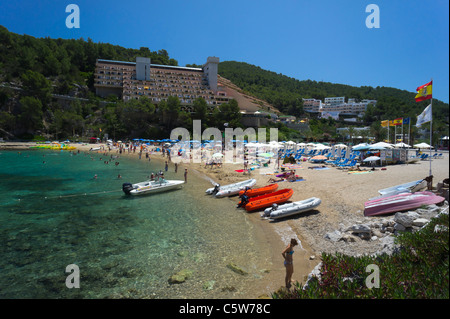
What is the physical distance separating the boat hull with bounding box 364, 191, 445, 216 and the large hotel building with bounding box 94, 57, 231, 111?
68348 mm

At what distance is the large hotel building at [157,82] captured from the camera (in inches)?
3179

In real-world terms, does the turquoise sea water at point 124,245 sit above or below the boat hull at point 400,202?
below

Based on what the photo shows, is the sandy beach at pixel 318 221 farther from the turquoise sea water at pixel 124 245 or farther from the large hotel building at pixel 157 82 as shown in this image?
the large hotel building at pixel 157 82

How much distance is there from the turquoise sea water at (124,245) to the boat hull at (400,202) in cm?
513

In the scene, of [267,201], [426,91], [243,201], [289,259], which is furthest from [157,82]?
[289,259]

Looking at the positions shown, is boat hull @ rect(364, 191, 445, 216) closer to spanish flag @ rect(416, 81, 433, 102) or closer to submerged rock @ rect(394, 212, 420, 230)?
submerged rock @ rect(394, 212, 420, 230)

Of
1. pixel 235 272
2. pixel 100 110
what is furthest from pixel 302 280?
pixel 100 110

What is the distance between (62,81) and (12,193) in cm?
6977

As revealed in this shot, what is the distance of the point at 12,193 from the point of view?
59.4ft

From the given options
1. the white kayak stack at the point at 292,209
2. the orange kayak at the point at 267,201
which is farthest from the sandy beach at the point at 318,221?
the orange kayak at the point at 267,201

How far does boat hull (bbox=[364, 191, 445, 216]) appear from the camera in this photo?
952cm

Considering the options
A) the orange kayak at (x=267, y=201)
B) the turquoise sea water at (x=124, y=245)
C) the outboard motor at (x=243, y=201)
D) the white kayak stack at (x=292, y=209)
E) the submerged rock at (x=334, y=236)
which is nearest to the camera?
the turquoise sea water at (x=124, y=245)

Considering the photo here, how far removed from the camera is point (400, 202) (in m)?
9.97

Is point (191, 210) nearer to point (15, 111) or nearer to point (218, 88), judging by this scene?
point (15, 111)
